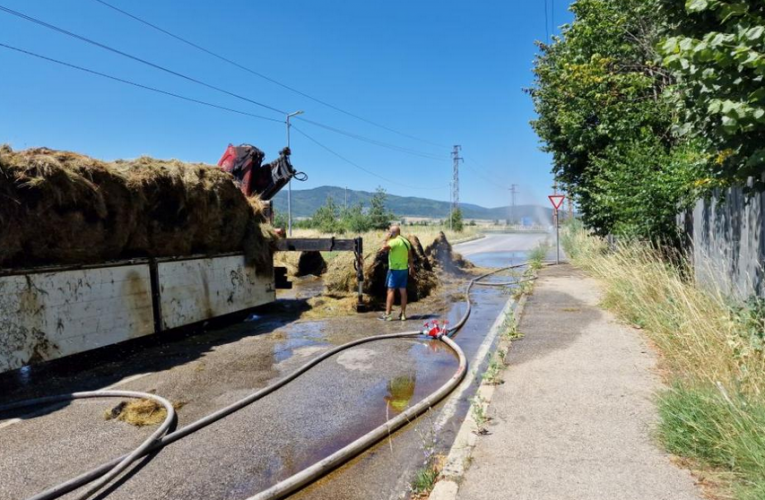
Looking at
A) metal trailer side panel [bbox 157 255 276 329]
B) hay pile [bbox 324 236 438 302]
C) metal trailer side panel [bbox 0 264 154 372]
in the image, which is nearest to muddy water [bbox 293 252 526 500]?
A: metal trailer side panel [bbox 0 264 154 372]

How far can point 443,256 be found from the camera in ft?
57.1

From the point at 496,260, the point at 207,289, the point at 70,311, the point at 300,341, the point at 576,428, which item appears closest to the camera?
the point at 576,428

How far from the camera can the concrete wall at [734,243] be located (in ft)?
17.2

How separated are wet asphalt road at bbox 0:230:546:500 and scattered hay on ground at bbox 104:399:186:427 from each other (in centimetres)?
10

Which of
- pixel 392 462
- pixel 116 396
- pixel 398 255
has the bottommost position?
pixel 392 462

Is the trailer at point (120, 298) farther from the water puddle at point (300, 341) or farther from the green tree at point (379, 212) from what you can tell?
the green tree at point (379, 212)

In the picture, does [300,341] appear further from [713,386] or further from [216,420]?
[713,386]

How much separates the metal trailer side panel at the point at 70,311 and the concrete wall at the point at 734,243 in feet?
23.5

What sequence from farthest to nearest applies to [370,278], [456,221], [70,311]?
[456,221] → [370,278] → [70,311]

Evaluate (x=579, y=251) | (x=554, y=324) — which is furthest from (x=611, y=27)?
(x=579, y=251)

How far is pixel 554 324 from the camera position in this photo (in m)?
8.28

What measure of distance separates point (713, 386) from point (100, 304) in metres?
6.78

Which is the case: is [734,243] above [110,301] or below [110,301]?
above

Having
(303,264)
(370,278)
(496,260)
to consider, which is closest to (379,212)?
(496,260)
